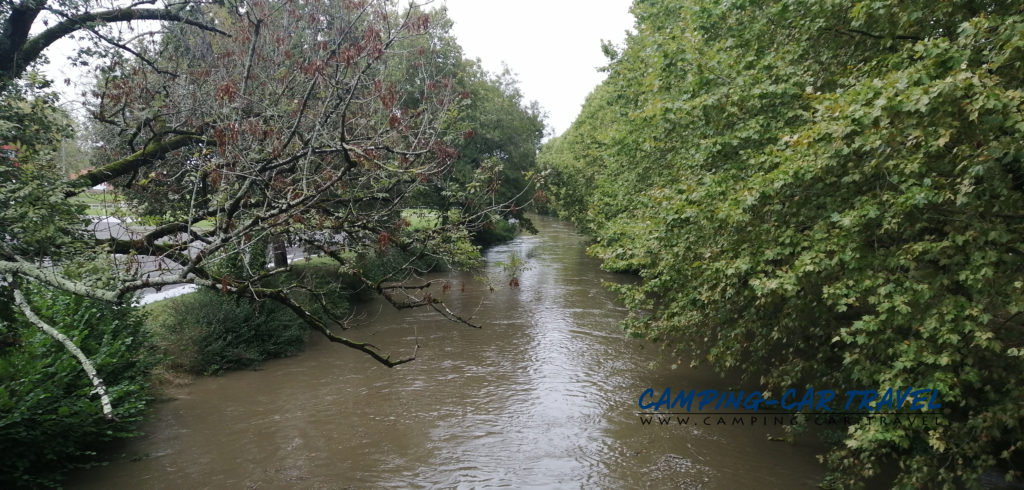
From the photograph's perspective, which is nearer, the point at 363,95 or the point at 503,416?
the point at 503,416

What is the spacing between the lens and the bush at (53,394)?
6223mm

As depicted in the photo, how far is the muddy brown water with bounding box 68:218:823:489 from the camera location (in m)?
7.62

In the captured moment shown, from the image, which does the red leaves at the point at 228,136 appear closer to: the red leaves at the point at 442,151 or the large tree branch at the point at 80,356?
the large tree branch at the point at 80,356

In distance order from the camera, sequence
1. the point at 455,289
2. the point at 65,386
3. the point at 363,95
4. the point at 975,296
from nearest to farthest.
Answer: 1. the point at 975,296
2. the point at 65,386
3. the point at 363,95
4. the point at 455,289

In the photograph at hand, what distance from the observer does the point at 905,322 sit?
5348 mm

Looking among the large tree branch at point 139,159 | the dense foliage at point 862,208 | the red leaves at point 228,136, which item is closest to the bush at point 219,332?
the large tree branch at point 139,159

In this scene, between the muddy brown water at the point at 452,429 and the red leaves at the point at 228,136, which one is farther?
the muddy brown water at the point at 452,429

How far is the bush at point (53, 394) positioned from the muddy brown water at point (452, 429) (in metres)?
0.54

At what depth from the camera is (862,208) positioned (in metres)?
5.64

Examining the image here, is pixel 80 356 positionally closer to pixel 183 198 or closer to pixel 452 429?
pixel 452 429

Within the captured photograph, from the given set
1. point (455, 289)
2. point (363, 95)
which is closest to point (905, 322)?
point (363, 95)

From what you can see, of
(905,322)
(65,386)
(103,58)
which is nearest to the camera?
(905,322)

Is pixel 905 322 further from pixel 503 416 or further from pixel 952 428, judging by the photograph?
pixel 503 416

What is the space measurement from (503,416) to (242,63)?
7.67 meters
